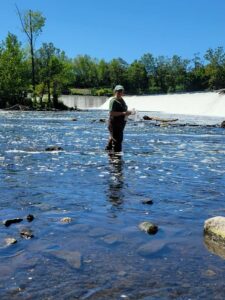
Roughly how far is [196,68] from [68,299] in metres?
162

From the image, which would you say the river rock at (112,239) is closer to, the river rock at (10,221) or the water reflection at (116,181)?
the river rock at (10,221)

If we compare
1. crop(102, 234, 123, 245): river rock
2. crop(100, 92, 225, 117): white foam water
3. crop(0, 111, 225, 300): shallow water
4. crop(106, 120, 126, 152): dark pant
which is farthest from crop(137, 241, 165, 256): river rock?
crop(100, 92, 225, 117): white foam water

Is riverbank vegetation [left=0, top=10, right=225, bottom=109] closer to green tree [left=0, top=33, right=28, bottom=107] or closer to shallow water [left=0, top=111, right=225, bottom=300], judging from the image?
green tree [left=0, top=33, right=28, bottom=107]

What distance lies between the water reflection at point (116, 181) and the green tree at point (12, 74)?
215 feet

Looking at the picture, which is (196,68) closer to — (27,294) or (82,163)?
(82,163)

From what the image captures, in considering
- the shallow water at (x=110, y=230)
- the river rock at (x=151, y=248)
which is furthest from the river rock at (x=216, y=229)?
the river rock at (x=151, y=248)

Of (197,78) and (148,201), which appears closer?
(148,201)

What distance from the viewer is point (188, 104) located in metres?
72.5

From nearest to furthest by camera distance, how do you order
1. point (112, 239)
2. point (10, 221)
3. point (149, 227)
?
point (112, 239) < point (149, 227) < point (10, 221)

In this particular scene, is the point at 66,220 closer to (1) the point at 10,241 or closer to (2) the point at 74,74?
(1) the point at 10,241

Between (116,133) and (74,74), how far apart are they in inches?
5854

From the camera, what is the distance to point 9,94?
80250mm

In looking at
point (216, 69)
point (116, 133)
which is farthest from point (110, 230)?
point (216, 69)

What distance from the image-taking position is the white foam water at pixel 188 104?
210 ft
